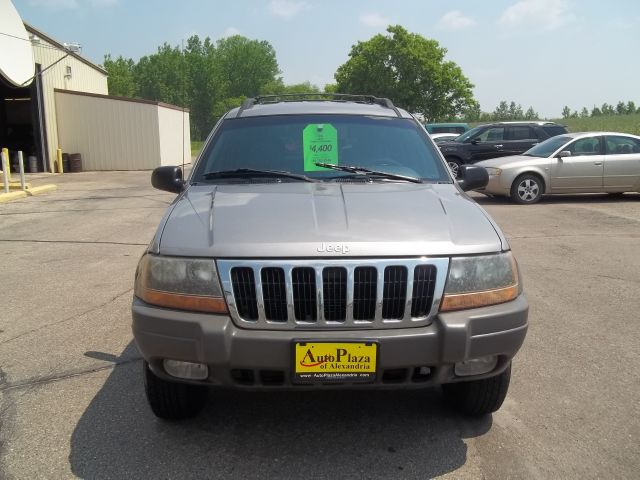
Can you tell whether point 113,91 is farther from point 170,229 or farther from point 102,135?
point 170,229

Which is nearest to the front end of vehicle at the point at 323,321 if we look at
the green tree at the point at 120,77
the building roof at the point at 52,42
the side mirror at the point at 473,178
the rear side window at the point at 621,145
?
the side mirror at the point at 473,178

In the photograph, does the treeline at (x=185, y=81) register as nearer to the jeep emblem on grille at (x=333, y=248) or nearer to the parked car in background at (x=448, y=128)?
the parked car in background at (x=448, y=128)

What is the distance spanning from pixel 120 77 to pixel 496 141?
72.7 meters

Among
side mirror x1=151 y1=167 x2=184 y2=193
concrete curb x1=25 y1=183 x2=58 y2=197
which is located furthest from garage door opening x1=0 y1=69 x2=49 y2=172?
side mirror x1=151 y1=167 x2=184 y2=193

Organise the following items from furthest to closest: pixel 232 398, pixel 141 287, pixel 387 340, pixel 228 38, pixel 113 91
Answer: pixel 228 38
pixel 113 91
pixel 232 398
pixel 141 287
pixel 387 340

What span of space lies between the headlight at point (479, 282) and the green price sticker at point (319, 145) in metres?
1.33

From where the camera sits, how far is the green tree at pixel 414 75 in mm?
52875

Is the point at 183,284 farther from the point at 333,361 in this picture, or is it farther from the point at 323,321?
the point at 333,361

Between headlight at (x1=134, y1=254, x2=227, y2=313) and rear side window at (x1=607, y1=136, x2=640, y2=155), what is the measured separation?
39.8 ft

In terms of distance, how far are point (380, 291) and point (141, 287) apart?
1.15 m

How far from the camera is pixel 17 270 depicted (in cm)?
664

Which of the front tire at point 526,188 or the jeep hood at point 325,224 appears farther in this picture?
the front tire at point 526,188

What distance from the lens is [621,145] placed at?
1252cm

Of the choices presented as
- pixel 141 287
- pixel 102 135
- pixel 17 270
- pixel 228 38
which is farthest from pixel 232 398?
pixel 228 38
